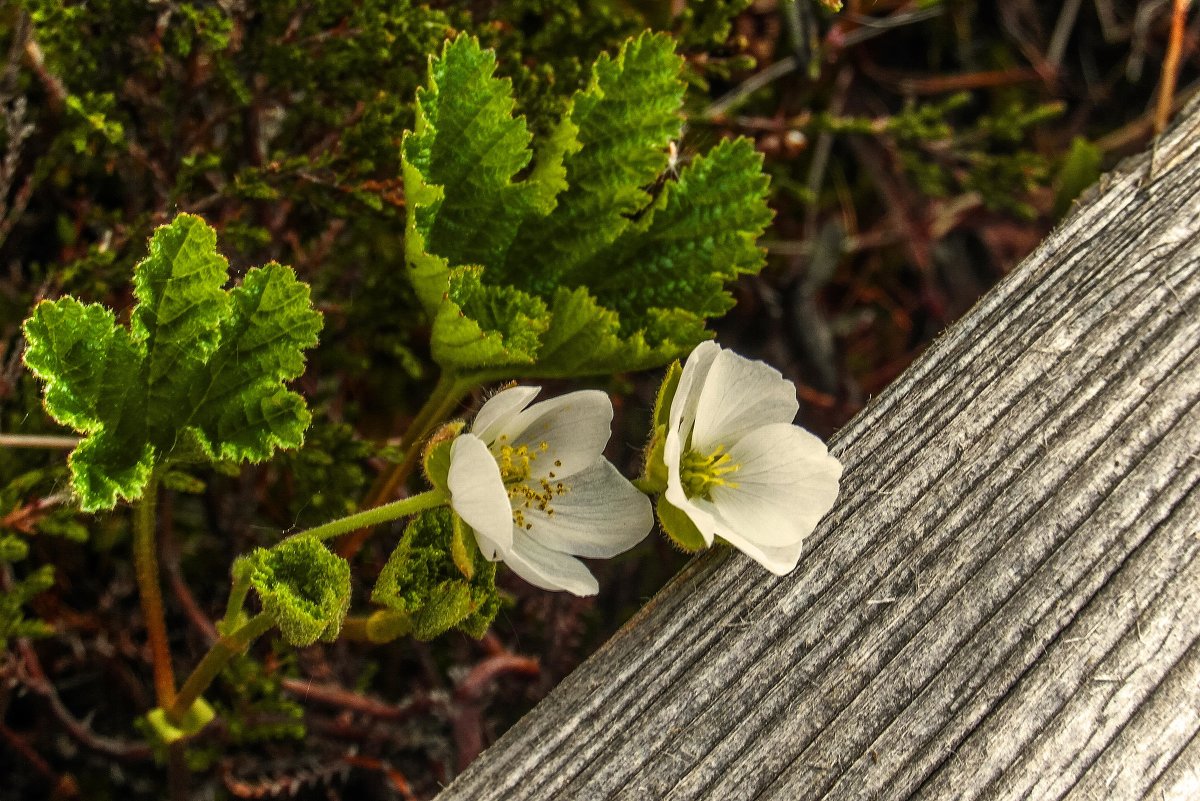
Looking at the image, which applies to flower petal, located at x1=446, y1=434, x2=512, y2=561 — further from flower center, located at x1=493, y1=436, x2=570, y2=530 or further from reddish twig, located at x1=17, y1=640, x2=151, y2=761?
reddish twig, located at x1=17, y1=640, x2=151, y2=761

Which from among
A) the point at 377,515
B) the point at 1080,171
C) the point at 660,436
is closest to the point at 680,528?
the point at 660,436

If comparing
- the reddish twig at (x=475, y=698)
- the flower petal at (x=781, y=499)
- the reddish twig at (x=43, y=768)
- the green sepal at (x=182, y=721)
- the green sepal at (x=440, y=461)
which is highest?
the green sepal at (x=440, y=461)

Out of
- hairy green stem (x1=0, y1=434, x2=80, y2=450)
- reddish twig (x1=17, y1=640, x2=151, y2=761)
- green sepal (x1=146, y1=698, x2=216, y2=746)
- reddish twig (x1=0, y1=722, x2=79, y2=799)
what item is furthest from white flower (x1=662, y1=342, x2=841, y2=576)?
reddish twig (x1=0, y1=722, x2=79, y2=799)

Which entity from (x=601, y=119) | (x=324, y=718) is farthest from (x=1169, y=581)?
(x=324, y=718)

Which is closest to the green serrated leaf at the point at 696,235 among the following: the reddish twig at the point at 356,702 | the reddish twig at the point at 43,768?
the reddish twig at the point at 356,702

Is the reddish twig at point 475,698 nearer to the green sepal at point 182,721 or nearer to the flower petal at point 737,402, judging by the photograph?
the green sepal at point 182,721

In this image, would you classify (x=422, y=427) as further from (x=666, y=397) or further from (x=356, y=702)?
(x=356, y=702)
